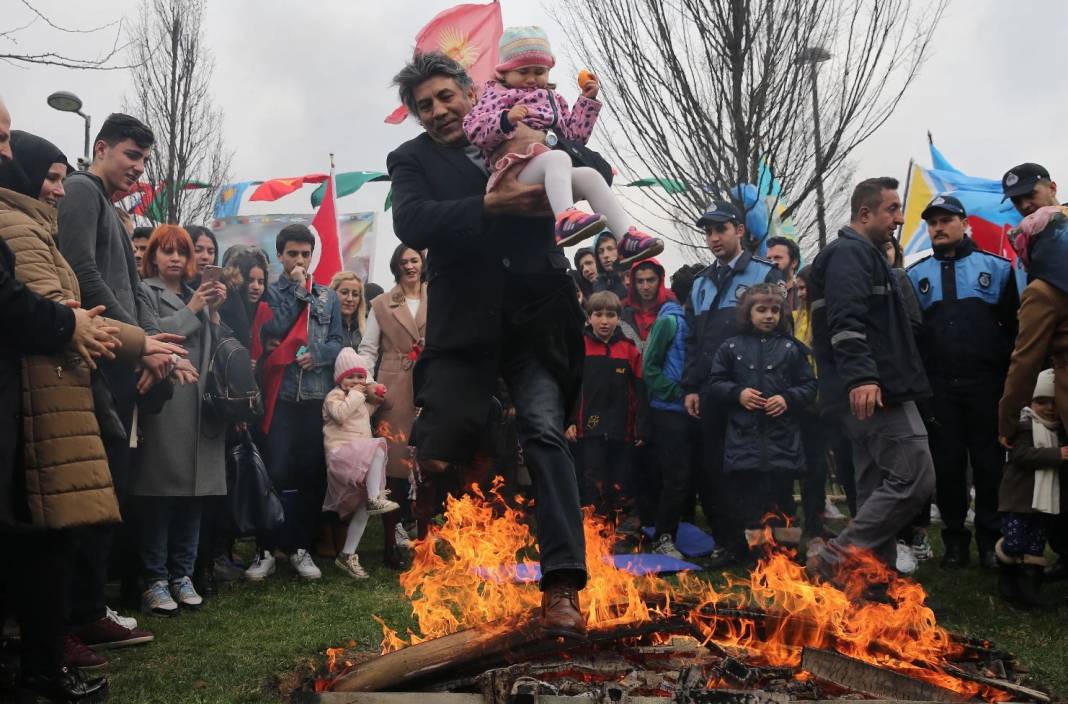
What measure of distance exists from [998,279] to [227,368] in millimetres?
5398

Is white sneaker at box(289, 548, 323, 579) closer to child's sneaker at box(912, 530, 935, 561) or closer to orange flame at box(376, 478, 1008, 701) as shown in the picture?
orange flame at box(376, 478, 1008, 701)

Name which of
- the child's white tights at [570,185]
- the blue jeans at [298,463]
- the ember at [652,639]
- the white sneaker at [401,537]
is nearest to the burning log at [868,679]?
the ember at [652,639]

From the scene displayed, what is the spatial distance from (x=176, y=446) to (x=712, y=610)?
364 centimetres

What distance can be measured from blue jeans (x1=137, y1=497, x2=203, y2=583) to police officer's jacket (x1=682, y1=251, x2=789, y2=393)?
12.9 ft

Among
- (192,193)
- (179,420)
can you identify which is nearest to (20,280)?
(179,420)

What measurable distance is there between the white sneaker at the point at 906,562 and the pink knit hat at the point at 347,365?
4.31m

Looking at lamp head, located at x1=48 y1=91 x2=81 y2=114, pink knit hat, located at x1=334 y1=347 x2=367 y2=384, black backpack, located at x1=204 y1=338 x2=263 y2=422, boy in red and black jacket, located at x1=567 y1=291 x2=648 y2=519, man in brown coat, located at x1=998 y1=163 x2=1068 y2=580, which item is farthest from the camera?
lamp head, located at x1=48 y1=91 x2=81 y2=114

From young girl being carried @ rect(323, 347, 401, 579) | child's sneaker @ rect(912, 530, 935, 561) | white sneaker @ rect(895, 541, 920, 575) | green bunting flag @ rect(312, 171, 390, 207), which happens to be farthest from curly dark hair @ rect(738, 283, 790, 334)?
green bunting flag @ rect(312, 171, 390, 207)

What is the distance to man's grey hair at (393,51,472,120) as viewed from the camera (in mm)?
3918

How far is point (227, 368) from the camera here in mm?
6406

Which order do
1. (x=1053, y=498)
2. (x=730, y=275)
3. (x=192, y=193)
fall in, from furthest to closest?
1. (x=192, y=193)
2. (x=730, y=275)
3. (x=1053, y=498)

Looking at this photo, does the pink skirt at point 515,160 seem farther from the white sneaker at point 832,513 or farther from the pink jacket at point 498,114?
the white sneaker at point 832,513

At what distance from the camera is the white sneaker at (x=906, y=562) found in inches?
270

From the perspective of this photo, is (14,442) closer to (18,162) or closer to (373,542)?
(18,162)
